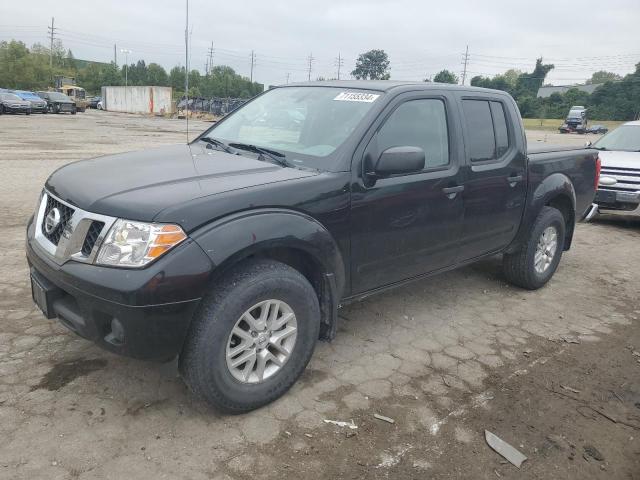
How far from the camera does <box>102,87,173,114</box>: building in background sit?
1988 inches

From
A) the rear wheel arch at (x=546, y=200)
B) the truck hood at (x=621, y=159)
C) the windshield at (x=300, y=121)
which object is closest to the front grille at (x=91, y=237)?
the windshield at (x=300, y=121)

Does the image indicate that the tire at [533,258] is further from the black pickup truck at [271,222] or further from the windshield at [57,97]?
the windshield at [57,97]

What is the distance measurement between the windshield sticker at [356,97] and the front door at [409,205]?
5.9 inches

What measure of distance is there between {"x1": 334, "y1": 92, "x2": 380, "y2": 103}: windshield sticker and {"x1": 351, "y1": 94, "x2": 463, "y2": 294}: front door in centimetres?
15

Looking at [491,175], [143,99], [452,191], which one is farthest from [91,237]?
[143,99]

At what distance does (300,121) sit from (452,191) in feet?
3.91

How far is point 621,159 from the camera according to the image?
8219mm

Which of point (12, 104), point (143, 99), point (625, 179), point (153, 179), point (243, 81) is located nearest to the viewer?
point (153, 179)

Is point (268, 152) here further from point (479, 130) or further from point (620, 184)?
point (620, 184)

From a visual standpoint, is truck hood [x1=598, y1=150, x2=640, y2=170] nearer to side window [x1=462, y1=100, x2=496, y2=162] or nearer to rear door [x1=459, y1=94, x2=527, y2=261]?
rear door [x1=459, y1=94, x2=527, y2=261]

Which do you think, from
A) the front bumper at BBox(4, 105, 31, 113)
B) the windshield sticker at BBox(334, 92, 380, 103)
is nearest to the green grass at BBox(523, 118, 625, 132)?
the front bumper at BBox(4, 105, 31, 113)

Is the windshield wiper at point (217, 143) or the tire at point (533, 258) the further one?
the tire at point (533, 258)

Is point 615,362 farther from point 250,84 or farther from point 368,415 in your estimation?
point 250,84

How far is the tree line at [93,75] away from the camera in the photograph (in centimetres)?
6719
